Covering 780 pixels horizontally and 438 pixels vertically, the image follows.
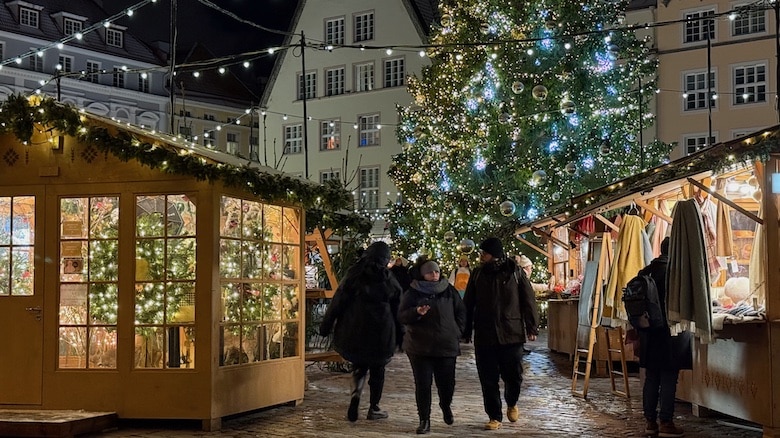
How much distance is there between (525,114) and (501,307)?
15428 mm

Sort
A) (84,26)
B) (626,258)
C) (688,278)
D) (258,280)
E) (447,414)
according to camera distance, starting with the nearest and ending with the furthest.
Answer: (688,278), (447,414), (258,280), (626,258), (84,26)

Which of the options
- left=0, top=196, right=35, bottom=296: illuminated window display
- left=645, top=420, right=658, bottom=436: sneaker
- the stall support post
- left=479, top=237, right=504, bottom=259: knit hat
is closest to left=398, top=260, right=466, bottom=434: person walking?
left=479, top=237, right=504, bottom=259: knit hat

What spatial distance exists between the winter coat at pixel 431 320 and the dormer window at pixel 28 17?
42.7 m

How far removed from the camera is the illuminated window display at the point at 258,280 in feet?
34.3

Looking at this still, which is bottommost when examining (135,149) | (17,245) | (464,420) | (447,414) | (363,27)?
(464,420)

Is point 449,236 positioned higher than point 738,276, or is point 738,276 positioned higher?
point 449,236

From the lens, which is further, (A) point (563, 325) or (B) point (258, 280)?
(A) point (563, 325)

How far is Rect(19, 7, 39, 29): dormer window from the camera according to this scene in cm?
4747

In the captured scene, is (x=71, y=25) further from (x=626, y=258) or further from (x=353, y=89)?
(x=626, y=258)

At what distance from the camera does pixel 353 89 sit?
41.7 meters

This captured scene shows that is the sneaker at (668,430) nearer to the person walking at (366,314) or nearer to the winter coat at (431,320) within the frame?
the winter coat at (431,320)

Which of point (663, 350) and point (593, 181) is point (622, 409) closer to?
point (663, 350)

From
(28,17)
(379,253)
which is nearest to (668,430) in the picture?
(379,253)

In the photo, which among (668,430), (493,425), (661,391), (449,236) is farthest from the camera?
(449,236)
